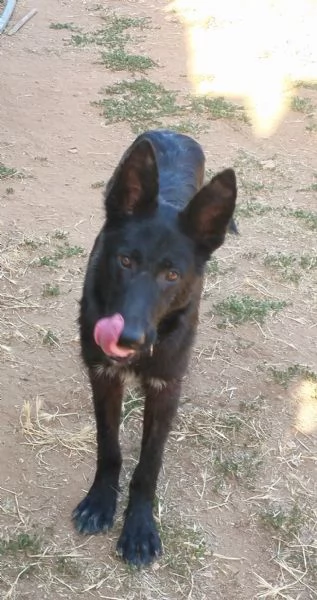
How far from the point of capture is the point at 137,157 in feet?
10.3

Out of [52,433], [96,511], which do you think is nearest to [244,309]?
[52,433]

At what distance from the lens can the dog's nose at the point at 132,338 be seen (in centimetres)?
286

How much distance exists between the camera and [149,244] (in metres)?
3.10

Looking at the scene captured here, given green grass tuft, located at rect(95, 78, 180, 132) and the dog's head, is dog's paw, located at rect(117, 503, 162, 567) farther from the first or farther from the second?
green grass tuft, located at rect(95, 78, 180, 132)

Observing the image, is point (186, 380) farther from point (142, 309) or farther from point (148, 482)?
point (142, 309)

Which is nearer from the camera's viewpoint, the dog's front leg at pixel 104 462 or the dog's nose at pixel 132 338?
the dog's nose at pixel 132 338

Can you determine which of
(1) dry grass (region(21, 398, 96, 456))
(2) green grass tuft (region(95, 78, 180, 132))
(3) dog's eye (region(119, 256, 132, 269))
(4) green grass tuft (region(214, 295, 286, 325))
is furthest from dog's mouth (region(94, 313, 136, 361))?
(2) green grass tuft (region(95, 78, 180, 132))

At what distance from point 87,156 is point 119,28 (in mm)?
4279

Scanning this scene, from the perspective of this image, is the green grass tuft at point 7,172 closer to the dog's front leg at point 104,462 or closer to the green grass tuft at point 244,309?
the green grass tuft at point 244,309

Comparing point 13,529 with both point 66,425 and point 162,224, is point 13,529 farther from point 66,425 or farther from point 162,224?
point 162,224

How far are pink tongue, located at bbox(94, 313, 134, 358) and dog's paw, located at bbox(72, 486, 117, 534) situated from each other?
3.64 feet

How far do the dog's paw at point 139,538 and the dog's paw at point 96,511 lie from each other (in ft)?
0.33

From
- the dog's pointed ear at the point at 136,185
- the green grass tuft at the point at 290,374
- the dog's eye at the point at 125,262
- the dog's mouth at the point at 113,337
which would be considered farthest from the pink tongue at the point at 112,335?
the green grass tuft at the point at 290,374

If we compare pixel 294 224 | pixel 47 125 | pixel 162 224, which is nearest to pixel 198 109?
pixel 47 125
